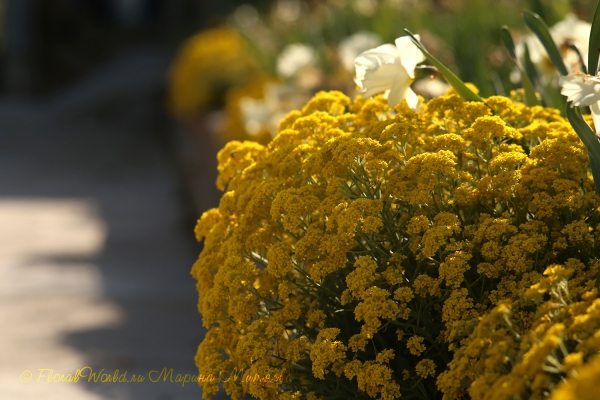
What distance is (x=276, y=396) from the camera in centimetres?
184

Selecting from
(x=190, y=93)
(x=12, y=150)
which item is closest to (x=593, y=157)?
(x=190, y=93)

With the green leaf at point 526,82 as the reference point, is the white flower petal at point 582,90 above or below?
below

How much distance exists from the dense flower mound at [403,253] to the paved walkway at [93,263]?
0.99 m

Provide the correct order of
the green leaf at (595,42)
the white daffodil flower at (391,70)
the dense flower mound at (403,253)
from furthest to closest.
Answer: the white daffodil flower at (391,70)
the green leaf at (595,42)
the dense flower mound at (403,253)

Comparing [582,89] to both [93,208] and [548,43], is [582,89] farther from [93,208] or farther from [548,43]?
[93,208]

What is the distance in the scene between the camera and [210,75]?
273 inches

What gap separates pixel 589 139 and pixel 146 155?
308 inches

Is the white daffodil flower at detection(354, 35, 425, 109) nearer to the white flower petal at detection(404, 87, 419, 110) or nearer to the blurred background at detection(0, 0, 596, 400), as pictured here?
the white flower petal at detection(404, 87, 419, 110)

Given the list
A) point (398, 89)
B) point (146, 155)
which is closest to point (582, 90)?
point (398, 89)

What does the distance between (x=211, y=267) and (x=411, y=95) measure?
2.24 feet

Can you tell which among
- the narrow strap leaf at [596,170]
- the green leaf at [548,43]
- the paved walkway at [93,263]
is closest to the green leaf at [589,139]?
the narrow strap leaf at [596,170]

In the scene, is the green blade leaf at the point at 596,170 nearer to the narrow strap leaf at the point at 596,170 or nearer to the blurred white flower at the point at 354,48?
the narrow strap leaf at the point at 596,170

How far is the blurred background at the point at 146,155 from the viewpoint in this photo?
3408mm

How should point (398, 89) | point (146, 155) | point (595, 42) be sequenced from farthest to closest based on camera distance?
point (146, 155)
point (398, 89)
point (595, 42)
